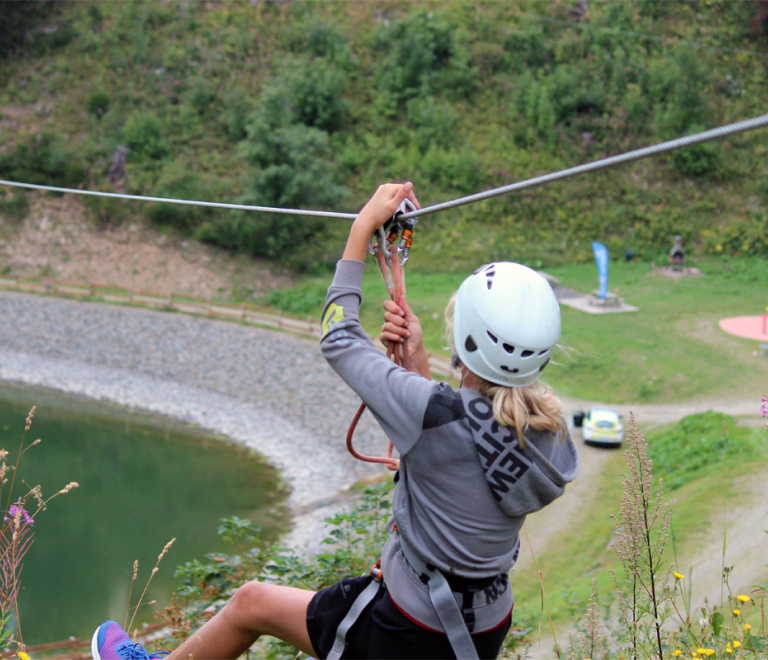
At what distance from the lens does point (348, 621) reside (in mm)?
1541

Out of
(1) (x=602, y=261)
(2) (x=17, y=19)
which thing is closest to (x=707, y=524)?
(1) (x=602, y=261)

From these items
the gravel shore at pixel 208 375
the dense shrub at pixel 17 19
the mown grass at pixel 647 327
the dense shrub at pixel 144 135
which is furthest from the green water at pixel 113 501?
the dense shrub at pixel 17 19

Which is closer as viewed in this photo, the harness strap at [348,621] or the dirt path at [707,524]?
the harness strap at [348,621]

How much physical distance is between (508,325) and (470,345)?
0.30ft

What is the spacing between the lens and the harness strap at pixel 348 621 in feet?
5.04

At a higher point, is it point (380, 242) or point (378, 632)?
point (380, 242)

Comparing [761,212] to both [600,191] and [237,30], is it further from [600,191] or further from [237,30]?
[237,30]

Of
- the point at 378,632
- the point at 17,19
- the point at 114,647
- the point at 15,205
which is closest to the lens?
the point at 378,632

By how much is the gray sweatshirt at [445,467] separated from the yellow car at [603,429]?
28.0 feet

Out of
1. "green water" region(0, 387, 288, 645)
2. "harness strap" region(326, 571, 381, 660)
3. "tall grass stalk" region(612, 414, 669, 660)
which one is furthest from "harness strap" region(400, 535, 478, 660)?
"green water" region(0, 387, 288, 645)

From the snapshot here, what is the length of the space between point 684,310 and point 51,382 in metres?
12.9

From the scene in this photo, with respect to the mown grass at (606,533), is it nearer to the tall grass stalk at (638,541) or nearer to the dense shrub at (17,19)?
the tall grass stalk at (638,541)

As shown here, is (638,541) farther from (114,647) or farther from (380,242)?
(114,647)

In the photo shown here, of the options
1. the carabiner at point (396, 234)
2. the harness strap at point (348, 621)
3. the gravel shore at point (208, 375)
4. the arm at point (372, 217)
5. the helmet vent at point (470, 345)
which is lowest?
the gravel shore at point (208, 375)
